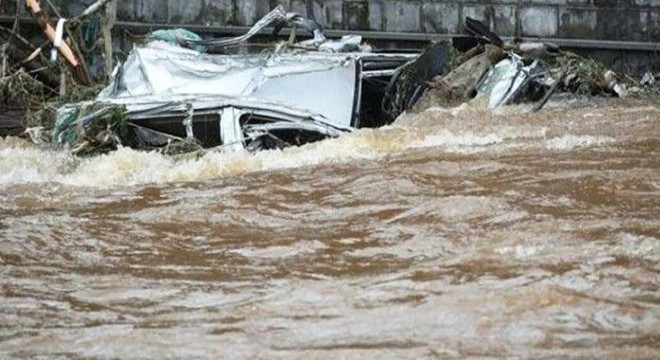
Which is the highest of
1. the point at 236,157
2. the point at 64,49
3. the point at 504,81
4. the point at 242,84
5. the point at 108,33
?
the point at 108,33

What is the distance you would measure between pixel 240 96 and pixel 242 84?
593 millimetres

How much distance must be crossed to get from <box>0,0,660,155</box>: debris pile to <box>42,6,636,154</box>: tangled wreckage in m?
0.01

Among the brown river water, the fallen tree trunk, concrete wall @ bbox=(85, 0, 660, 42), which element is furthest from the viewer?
concrete wall @ bbox=(85, 0, 660, 42)

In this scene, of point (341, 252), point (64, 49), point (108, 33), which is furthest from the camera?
point (108, 33)

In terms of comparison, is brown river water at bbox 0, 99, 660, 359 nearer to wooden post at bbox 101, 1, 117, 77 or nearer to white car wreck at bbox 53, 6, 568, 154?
white car wreck at bbox 53, 6, 568, 154

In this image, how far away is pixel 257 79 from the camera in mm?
11359

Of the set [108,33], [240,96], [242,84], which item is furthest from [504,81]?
[108,33]

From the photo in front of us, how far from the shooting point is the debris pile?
34.9 ft

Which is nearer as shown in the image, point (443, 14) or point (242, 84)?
point (242, 84)

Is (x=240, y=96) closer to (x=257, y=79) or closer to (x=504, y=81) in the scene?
(x=257, y=79)

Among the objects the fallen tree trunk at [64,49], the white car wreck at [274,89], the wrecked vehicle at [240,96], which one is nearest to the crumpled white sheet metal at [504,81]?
the white car wreck at [274,89]

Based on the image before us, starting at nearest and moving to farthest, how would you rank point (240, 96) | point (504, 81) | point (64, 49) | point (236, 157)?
1. point (236, 157)
2. point (240, 96)
3. point (504, 81)
4. point (64, 49)

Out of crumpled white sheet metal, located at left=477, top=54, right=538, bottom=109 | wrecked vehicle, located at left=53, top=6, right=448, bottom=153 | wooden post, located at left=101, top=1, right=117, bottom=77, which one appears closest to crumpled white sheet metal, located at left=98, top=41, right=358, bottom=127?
wrecked vehicle, located at left=53, top=6, right=448, bottom=153

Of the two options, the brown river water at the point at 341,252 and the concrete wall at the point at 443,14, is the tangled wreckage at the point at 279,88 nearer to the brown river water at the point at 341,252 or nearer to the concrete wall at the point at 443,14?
the brown river water at the point at 341,252
